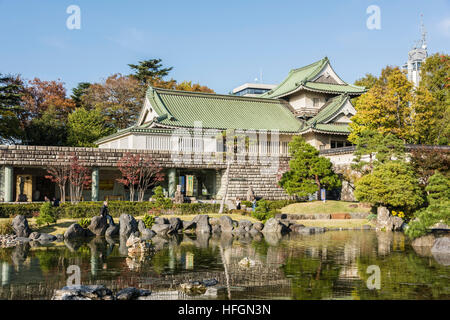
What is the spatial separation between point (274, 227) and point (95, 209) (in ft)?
33.2

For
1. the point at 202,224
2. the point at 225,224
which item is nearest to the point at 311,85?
the point at 225,224

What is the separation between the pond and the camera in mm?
11039

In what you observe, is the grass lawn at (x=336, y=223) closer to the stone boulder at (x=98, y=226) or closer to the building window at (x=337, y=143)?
the stone boulder at (x=98, y=226)

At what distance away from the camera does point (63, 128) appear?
42844 mm

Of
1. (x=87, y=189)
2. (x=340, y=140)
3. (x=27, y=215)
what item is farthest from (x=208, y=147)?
(x=27, y=215)

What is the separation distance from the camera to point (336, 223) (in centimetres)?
2723

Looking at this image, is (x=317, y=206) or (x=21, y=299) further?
(x=317, y=206)

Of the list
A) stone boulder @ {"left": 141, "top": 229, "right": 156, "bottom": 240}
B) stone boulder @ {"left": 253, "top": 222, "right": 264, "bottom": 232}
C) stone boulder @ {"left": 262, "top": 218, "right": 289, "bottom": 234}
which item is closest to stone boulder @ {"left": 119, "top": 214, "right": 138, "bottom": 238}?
stone boulder @ {"left": 141, "top": 229, "right": 156, "bottom": 240}

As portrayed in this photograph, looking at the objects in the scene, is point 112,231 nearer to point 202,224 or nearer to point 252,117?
point 202,224

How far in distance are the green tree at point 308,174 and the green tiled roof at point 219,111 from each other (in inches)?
252
